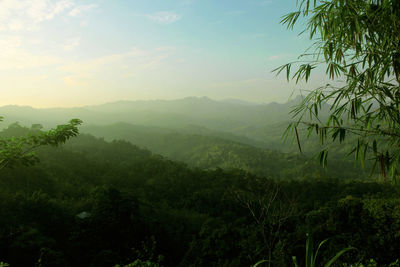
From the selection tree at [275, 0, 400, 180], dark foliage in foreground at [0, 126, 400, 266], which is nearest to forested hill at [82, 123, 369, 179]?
dark foliage in foreground at [0, 126, 400, 266]

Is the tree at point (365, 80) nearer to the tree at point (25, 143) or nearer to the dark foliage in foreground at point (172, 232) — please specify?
the dark foliage in foreground at point (172, 232)

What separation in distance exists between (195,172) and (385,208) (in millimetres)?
18865

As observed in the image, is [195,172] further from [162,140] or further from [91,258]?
[162,140]

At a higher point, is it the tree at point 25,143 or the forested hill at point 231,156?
the tree at point 25,143

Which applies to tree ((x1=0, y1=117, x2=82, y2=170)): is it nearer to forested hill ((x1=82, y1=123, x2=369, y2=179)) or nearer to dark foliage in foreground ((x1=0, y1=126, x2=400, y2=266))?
dark foliage in foreground ((x1=0, y1=126, x2=400, y2=266))

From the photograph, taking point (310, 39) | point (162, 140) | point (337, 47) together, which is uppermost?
point (310, 39)

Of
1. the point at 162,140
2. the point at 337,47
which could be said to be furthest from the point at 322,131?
the point at 162,140

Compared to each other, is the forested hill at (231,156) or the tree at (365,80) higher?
the tree at (365,80)

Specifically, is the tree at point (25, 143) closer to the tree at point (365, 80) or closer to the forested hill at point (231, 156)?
the tree at point (365, 80)

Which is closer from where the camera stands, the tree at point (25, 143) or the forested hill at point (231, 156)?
the tree at point (25, 143)

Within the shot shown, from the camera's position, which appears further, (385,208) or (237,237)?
(385,208)

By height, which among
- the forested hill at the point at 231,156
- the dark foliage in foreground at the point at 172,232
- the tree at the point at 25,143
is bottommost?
the forested hill at the point at 231,156

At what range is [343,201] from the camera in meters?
8.59

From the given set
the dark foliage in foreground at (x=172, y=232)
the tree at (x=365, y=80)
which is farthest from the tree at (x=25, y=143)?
the tree at (x=365, y=80)
